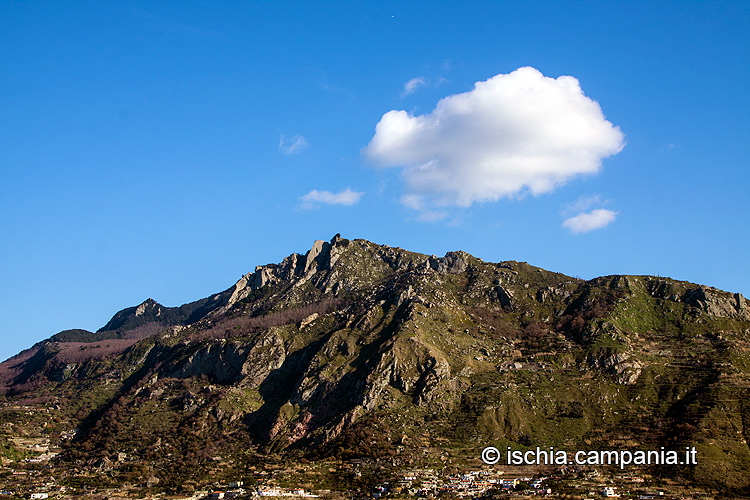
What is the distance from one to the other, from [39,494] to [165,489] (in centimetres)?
3838

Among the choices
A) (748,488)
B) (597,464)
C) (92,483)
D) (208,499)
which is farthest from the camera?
(92,483)

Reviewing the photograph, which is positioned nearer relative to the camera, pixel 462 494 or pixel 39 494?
pixel 462 494

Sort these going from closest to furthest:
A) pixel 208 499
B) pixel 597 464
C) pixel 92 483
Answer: pixel 208 499 < pixel 597 464 < pixel 92 483

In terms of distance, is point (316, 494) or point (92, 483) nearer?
point (316, 494)

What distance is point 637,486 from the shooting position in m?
168

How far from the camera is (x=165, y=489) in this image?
620 feet

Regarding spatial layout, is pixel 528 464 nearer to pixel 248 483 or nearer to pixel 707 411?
pixel 707 411

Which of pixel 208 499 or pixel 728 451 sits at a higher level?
pixel 728 451

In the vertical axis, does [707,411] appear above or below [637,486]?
above

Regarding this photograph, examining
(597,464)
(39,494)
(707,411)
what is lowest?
(39,494)

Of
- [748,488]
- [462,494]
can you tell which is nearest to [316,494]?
[462,494]

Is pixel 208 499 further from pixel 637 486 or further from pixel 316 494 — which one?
pixel 637 486

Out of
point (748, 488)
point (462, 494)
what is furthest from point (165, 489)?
point (748, 488)

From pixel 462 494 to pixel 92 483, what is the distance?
123715 millimetres
